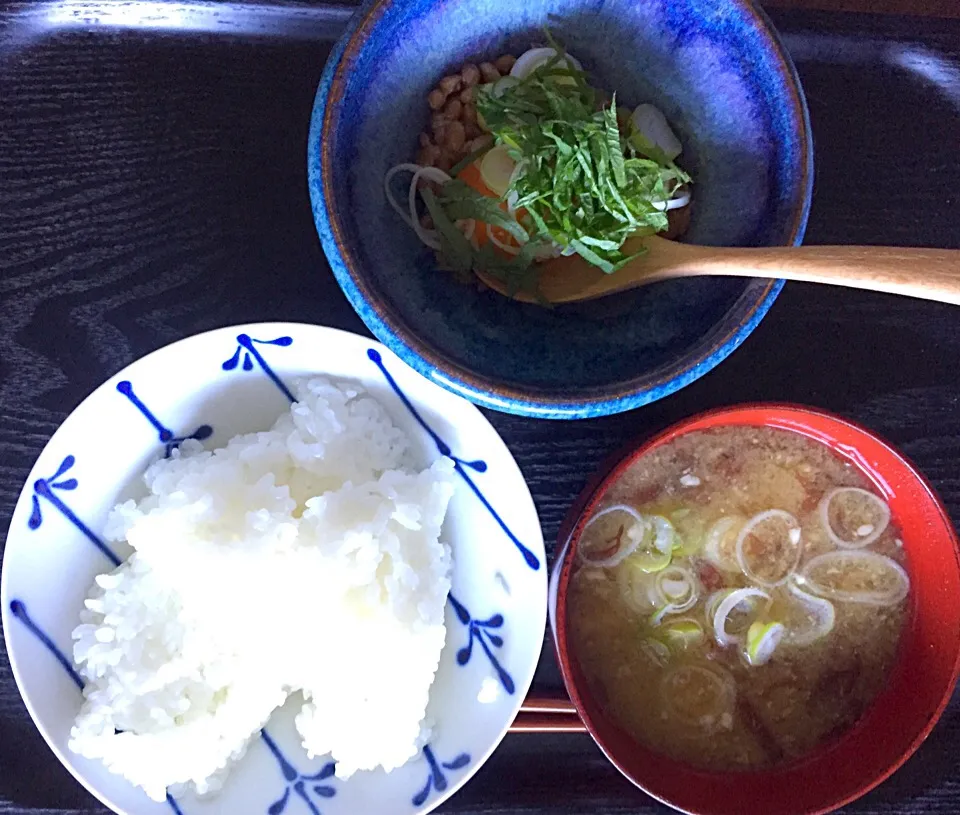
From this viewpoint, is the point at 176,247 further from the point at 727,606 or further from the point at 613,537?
the point at 727,606

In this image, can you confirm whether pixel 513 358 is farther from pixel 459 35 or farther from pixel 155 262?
pixel 155 262

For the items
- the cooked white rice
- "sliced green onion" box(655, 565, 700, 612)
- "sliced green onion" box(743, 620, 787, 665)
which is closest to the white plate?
the cooked white rice

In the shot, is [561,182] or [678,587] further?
[678,587]

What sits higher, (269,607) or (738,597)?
(269,607)

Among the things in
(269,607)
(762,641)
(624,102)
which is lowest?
(762,641)

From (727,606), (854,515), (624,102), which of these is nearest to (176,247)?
(624,102)

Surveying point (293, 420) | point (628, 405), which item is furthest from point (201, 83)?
point (628, 405)
